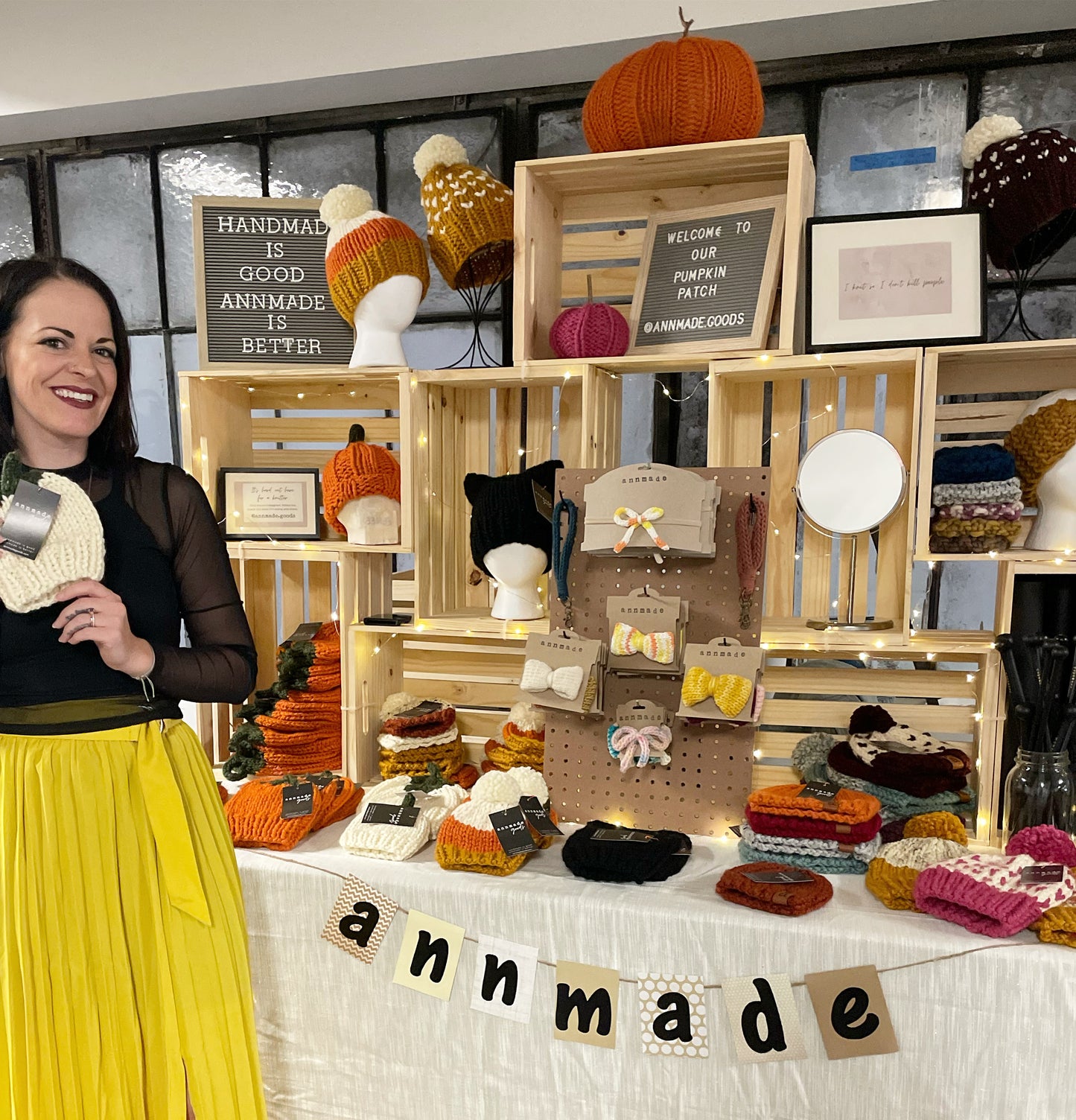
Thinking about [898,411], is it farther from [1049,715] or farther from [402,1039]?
[402,1039]

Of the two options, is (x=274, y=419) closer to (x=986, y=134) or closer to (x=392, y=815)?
(x=392, y=815)

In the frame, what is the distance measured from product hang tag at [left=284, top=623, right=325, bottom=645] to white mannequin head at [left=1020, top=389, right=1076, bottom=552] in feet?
5.00

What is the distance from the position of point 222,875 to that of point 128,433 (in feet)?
2.19

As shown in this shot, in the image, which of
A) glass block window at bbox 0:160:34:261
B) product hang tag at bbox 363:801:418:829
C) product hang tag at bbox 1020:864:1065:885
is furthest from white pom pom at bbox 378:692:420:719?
glass block window at bbox 0:160:34:261

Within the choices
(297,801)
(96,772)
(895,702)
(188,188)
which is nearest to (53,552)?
(96,772)

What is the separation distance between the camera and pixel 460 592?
2.10 metres

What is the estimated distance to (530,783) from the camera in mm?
1614

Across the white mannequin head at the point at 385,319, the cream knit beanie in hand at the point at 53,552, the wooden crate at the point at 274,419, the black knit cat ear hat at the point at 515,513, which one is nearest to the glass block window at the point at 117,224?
the wooden crate at the point at 274,419

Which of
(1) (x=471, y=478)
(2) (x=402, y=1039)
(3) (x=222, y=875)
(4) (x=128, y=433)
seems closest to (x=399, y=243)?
(1) (x=471, y=478)

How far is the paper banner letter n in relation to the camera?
4.73 ft

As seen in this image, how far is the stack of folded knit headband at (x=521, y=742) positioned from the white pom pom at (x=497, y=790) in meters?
0.15

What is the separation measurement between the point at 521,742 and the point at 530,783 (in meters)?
0.16

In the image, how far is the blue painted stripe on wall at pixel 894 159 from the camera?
6.70 ft

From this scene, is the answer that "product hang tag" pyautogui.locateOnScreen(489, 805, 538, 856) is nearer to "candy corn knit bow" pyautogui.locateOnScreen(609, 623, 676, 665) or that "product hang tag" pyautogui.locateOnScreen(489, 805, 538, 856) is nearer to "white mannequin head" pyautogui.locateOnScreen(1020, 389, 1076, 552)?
"candy corn knit bow" pyautogui.locateOnScreen(609, 623, 676, 665)
